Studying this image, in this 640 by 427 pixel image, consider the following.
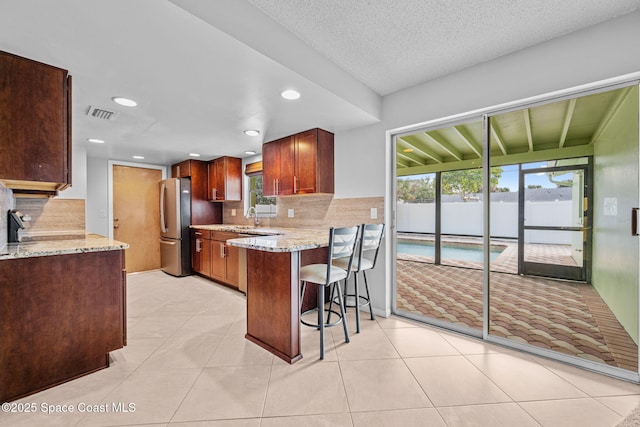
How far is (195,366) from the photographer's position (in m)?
1.97

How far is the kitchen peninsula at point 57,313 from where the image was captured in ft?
5.21

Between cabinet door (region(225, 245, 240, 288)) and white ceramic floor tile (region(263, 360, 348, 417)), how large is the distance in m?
2.09

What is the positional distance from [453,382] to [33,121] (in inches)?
122

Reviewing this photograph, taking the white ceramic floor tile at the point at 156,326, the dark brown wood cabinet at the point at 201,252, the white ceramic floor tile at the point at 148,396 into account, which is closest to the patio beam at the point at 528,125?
the white ceramic floor tile at the point at 148,396

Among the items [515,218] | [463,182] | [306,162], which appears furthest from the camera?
[463,182]

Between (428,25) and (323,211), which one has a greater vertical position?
(428,25)

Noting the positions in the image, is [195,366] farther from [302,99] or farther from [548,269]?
[548,269]

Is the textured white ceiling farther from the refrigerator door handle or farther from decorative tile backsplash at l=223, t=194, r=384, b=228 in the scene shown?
the refrigerator door handle

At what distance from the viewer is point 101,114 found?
2.69m

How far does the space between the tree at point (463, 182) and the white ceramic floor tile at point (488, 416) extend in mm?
2840

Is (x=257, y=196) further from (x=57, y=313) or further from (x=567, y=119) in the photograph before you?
(x=567, y=119)

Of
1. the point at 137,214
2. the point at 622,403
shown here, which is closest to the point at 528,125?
the point at 622,403

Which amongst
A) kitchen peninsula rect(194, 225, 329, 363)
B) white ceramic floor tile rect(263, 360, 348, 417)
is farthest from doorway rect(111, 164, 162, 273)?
white ceramic floor tile rect(263, 360, 348, 417)

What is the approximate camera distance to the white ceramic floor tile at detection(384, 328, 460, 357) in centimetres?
219
